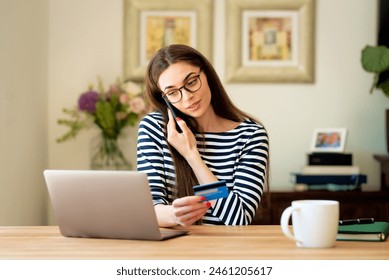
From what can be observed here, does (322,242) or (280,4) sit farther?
(280,4)

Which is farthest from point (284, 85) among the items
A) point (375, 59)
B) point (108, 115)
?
point (108, 115)

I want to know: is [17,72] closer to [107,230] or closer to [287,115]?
[287,115]

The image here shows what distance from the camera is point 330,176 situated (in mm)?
3842

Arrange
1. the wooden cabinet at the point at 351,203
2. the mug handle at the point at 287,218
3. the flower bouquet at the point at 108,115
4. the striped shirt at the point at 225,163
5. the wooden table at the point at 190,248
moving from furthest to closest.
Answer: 1. the flower bouquet at the point at 108,115
2. the wooden cabinet at the point at 351,203
3. the striped shirt at the point at 225,163
4. the mug handle at the point at 287,218
5. the wooden table at the point at 190,248

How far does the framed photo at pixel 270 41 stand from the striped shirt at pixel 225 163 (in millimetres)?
1724

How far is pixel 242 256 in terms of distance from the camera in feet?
4.58

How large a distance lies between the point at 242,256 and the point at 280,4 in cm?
290

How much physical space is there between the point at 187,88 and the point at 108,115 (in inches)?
66.6

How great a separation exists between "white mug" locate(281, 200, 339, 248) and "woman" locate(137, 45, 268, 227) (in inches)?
25.4

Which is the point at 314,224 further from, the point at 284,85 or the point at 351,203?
the point at 284,85

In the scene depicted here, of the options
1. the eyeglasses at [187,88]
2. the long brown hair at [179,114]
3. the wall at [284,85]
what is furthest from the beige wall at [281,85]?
the eyeglasses at [187,88]

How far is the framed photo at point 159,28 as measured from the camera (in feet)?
13.4

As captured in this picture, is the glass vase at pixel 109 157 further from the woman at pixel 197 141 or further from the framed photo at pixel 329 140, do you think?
the woman at pixel 197 141
